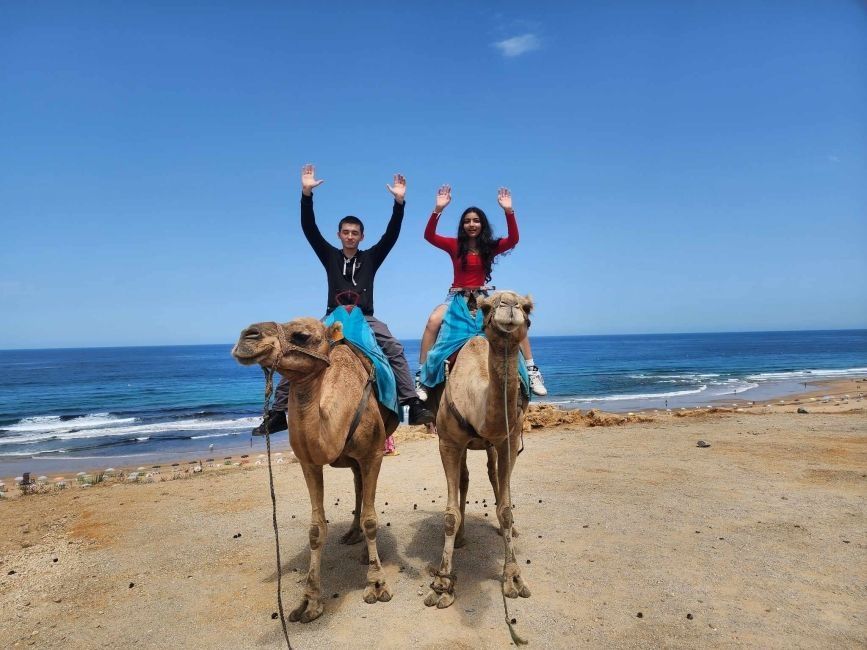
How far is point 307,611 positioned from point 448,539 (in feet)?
4.96

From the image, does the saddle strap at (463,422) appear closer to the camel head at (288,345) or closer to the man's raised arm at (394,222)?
the camel head at (288,345)

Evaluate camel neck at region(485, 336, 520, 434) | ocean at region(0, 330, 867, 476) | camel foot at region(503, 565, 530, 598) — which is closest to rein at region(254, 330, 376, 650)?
camel neck at region(485, 336, 520, 434)

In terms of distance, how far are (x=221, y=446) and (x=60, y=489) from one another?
10595 mm

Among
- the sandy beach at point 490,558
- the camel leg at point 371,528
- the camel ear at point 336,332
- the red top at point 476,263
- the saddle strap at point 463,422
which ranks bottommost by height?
the sandy beach at point 490,558

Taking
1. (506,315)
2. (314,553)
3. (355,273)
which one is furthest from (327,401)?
(355,273)

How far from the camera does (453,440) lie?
198 inches

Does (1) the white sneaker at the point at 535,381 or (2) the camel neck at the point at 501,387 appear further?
(1) the white sneaker at the point at 535,381

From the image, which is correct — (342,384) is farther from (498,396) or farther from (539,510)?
(539,510)

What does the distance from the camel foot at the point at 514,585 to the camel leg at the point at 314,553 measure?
1824mm

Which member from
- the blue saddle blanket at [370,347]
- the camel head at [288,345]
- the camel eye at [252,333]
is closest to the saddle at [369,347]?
the blue saddle blanket at [370,347]

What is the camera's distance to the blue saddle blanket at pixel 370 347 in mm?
5141

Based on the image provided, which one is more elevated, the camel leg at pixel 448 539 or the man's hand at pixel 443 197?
the man's hand at pixel 443 197

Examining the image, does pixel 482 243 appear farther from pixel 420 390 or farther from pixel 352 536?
pixel 352 536

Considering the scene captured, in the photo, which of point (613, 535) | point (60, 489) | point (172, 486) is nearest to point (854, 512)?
point (613, 535)
